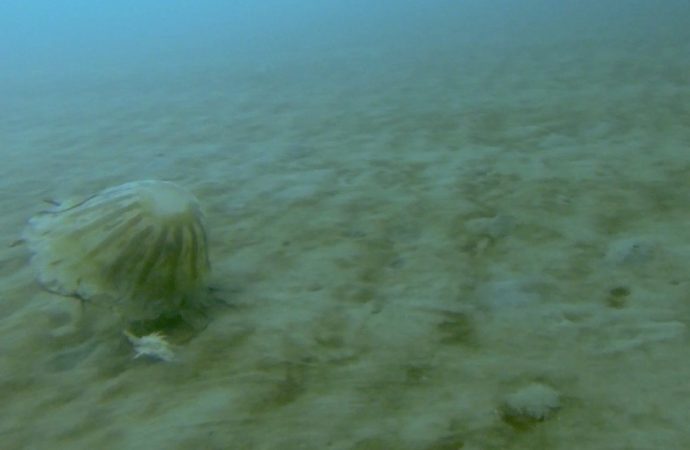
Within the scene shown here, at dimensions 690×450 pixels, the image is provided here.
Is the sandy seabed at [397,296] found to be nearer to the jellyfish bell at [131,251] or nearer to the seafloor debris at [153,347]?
the seafloor debris at [153,347]

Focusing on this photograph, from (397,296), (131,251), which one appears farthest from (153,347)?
(397,296)

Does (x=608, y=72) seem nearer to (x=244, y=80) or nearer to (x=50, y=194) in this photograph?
(x=244, y=80)

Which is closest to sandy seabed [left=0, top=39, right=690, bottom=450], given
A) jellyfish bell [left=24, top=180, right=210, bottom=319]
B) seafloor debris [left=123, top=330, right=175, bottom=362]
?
seafloor debris [left=123, top=330, right=175, bottom=362]

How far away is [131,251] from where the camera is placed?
2613 millimetres

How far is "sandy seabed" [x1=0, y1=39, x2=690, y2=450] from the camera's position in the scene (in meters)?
2.05

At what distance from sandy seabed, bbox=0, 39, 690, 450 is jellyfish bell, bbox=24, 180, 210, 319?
0.63ft

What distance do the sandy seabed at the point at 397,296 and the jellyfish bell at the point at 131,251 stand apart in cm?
19

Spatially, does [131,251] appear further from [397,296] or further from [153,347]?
[397,296]

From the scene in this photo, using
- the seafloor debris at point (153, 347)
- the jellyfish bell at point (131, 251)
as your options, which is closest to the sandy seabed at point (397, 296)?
the seafloor debris at point (153, 347)

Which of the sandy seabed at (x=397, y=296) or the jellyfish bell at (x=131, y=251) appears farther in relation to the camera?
the jellyfish bell at (x=131, y=251)

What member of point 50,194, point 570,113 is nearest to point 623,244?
point 570,113

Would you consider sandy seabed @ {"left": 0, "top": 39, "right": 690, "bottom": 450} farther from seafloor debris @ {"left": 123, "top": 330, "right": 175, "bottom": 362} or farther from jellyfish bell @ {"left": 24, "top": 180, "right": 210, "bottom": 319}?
jellyfish bell @ {"left": 24, "top": 180, "right": 210, "bottom": 319}

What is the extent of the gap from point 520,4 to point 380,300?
24.0m

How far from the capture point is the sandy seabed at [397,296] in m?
2.05
